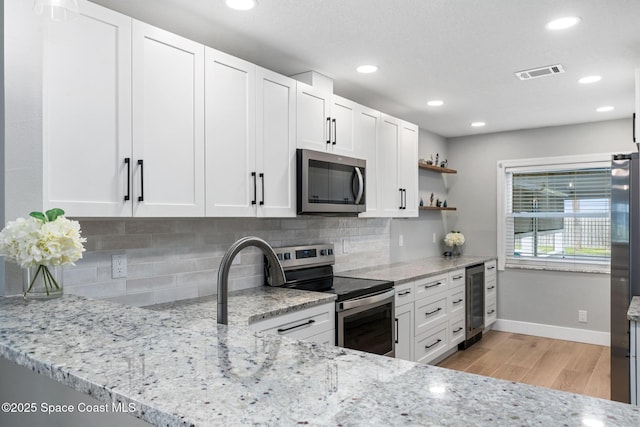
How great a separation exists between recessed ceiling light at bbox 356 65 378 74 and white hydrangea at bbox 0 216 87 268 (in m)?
2.19

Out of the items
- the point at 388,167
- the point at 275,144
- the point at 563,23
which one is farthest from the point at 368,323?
the point at 563,23

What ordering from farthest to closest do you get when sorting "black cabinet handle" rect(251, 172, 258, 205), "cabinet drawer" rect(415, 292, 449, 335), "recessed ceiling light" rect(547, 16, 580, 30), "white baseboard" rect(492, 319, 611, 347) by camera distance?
"white baseboard" rect(492, 319, 611, 347) < "cabinet drawer" rect(415, 292, 449, 335) < "black cabinet handle" rect(251, 172, 258, 205) < "recessed ceiling light" rect(547, 16, 580, 30)

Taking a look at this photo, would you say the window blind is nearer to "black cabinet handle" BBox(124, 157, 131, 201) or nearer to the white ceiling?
the white ceiling

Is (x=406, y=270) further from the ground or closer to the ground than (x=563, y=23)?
closer to the ground

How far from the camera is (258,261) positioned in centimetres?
301

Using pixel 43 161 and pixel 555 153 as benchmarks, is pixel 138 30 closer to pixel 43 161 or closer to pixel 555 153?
pixel 43 161

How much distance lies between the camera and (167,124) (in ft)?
6.82

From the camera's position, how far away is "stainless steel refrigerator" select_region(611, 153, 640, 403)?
8.68 feet

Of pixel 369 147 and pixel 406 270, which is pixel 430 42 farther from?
pixel 406 270

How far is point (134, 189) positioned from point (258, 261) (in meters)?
1.23

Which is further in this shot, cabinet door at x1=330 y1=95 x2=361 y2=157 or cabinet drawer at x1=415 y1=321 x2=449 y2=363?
cabinet drawer at x1=415 y1=321 x2=449 y2=363

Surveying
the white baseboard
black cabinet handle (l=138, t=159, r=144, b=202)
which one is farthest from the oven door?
the white baseboard

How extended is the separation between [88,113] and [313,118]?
1.49 m

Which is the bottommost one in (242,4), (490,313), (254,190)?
(490,313)
